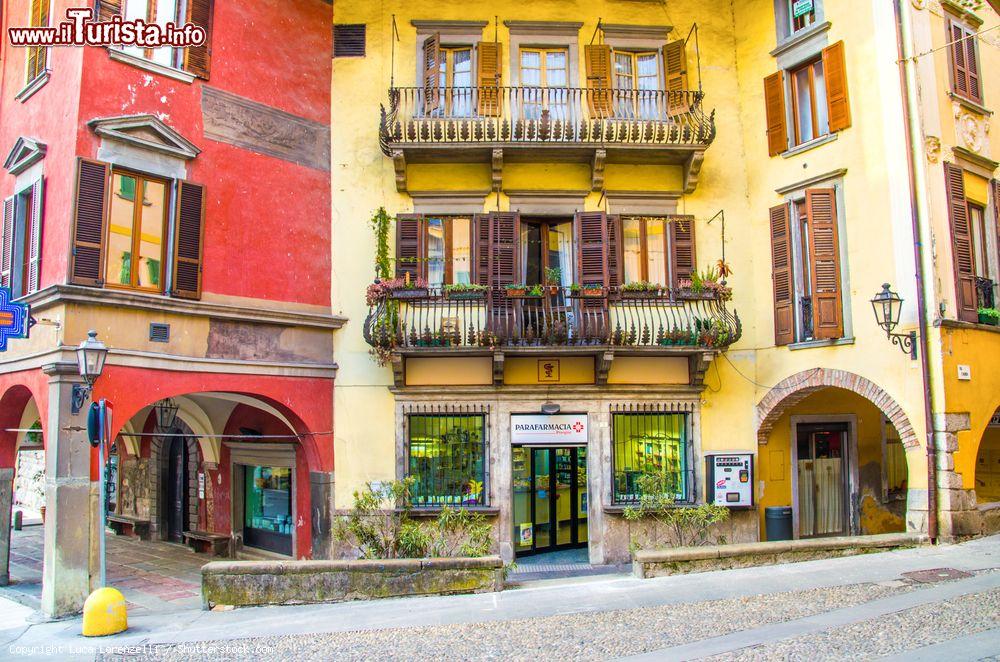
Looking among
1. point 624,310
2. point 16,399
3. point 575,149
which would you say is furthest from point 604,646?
point 16,399

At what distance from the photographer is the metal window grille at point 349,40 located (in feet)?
47.6

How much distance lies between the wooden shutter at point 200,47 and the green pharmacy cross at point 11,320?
15.0ft

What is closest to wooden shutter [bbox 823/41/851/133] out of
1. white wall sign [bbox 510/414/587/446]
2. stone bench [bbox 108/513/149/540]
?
white wall sign [bbox 510/414/587/446]

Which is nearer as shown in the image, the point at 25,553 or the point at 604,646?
the point at 604,646

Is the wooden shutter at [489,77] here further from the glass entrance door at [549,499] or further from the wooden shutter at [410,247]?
the glass entrance door at [549,499]

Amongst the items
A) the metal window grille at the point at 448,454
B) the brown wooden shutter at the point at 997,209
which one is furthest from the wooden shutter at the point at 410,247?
the brown wooden shutter at the point at 997,209

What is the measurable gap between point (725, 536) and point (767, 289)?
458cm

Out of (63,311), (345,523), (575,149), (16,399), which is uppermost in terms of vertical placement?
(575,149)

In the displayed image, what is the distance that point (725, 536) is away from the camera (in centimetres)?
1363

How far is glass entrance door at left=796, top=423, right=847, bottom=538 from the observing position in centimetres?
1462

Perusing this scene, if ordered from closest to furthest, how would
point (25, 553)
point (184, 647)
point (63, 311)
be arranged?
point (184, 647) < point (63, 311) < point (25, 553)

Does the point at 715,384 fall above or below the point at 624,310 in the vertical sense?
below

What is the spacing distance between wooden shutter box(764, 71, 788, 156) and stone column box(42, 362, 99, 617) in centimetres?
1223

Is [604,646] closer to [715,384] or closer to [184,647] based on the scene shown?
[184,647]
